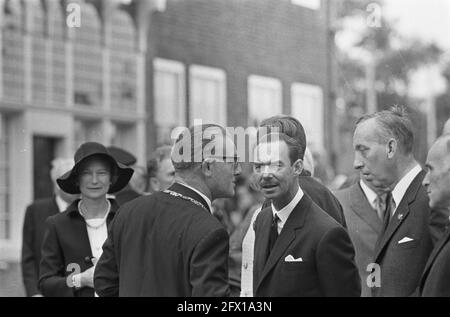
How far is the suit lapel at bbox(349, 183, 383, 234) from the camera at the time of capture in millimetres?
6320

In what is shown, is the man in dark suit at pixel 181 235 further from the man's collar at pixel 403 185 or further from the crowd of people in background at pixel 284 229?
the man's collar at pixel 403 185

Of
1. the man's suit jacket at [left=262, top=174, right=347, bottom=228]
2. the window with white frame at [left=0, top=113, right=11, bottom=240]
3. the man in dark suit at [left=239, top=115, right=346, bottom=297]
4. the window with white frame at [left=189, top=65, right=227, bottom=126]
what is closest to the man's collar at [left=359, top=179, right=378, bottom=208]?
the man in dark suit at [left=239, top=115, right=346, bottom=297]

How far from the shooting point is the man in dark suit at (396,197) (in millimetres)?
5062

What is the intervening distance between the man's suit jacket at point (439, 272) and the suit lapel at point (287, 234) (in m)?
0.61

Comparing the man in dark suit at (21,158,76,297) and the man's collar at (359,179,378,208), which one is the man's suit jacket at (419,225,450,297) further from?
the man in dark suit at (21,158,76,297)

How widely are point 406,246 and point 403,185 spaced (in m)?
0.37

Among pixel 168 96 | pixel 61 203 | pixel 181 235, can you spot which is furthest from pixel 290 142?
pixel 168 96

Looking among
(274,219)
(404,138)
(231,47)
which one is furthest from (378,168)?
(231,47)

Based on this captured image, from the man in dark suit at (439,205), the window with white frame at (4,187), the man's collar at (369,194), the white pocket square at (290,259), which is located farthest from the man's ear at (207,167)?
the window with white frame at (4,187)

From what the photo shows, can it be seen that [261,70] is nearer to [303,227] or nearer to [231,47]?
[231,47]

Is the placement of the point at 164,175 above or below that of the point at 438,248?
above

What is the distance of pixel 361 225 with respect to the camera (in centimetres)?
634

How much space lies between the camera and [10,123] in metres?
13.4

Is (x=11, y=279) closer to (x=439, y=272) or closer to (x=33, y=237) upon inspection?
(x=33, y=237)
